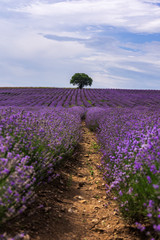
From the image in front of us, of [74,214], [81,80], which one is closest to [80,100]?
[74,214]

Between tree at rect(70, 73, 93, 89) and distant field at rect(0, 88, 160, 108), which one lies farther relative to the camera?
tree at rect(70, 73, 93, 89)

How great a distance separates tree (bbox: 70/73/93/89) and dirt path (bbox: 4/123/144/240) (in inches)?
1472

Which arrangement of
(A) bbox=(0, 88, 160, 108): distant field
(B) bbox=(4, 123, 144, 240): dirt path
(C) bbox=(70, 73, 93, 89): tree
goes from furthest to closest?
1. (C) bbox=(70, 73, 93, 89): tree
2. (A) bbox=(0, 88, 160, 108): distant field
3. (B) bbox=(4, 123, 144, 240): dirt path

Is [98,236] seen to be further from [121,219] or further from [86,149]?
[86,149]

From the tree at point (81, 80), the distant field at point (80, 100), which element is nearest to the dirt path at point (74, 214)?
the distant field at point (80, 100)

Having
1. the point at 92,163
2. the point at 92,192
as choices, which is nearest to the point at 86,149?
the point at 92,163

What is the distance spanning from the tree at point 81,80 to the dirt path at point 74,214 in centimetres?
3739

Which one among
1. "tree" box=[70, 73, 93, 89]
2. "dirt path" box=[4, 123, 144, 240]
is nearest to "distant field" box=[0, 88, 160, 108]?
"dirt path" box=[4, 123, 144, 240]

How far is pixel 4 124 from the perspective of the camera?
3244 mm

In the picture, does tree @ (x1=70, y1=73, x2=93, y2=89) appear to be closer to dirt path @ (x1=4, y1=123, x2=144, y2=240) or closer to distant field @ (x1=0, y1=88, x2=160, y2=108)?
distant field @ (x1=0, y1=88, x2=160, y2=108)

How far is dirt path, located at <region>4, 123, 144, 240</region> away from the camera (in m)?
2.31

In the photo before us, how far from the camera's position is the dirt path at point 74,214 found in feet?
7.59

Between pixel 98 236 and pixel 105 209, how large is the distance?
59 centimetres

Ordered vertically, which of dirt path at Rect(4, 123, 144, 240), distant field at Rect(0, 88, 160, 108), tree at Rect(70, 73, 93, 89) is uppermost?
tree at Rect(70, 73, 93, 89)
